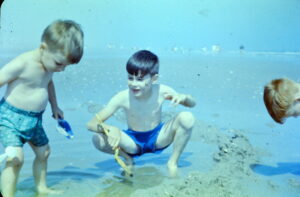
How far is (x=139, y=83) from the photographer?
984 millimetres

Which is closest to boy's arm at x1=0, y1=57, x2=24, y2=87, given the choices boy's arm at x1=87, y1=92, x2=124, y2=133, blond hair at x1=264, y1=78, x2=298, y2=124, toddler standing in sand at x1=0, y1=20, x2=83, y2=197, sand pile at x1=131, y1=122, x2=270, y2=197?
toddler standing in sand at x1=0, y1=20, x2=83, y2=197

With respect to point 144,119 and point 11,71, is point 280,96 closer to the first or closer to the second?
point 144,119

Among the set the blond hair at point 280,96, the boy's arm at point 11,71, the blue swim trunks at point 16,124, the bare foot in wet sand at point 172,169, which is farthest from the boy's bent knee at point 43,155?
the blond hair at point 280,96

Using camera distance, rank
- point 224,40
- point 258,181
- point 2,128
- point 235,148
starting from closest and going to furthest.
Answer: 1. point 2,128
2. point 258,181
3. point 235,148
4. point 224,40

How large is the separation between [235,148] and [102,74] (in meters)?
0.62


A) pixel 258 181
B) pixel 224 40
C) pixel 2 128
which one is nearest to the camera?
pixel 2 128

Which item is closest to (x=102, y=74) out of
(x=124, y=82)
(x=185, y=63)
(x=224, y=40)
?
(x=124, y=82)

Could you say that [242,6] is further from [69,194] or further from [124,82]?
[69,194]

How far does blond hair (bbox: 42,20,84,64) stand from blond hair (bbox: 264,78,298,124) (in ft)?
1.63

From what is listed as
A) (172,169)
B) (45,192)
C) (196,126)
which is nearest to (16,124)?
(45,192)

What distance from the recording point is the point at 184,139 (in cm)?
104

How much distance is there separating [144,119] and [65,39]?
1.14 ft

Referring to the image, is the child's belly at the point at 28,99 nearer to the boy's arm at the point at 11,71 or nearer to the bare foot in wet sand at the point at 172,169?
the boy's arm at the point at 11,71

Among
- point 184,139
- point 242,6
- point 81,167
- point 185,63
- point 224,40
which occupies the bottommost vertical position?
point 81,167
